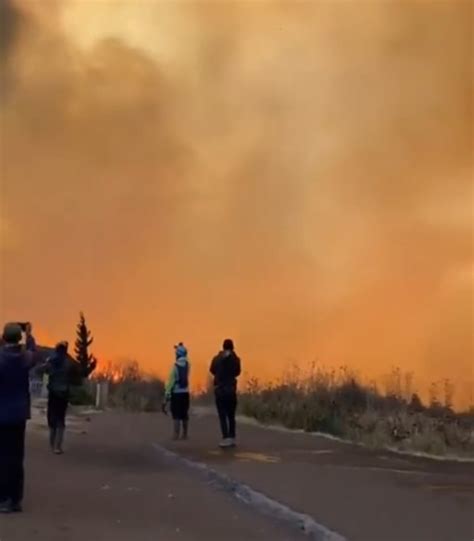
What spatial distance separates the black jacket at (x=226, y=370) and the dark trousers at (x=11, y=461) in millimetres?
Result: 7252

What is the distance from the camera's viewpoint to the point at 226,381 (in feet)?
58.9

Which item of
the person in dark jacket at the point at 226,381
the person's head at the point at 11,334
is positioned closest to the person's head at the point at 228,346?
the person in dark jacket at the point at 226,381

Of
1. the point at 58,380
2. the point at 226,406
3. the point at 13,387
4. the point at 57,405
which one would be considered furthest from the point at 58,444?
the point at 13,387

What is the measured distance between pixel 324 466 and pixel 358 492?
2.88 metres

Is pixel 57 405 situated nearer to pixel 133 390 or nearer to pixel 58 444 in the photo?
pixel 58 444

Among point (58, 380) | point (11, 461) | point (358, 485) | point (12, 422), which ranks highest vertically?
point (58, 380)

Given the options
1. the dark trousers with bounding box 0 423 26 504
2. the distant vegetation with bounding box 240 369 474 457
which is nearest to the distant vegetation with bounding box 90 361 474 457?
the distant vegetation with bounding box 240 369 474 457

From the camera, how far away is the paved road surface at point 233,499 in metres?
9.89

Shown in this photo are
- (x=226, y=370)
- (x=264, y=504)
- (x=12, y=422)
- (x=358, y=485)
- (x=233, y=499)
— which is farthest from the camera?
(x=226, y=370)

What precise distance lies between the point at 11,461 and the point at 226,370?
292 inches

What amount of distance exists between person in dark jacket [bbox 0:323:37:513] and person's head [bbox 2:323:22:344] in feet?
0.40

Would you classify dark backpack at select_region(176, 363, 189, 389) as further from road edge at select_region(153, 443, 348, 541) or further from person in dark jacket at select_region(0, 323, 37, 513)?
person in dark jacket at select_region(0, 323, 37, 513)

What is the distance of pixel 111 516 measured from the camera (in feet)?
35.3

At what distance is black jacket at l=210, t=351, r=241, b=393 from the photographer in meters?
17.9
